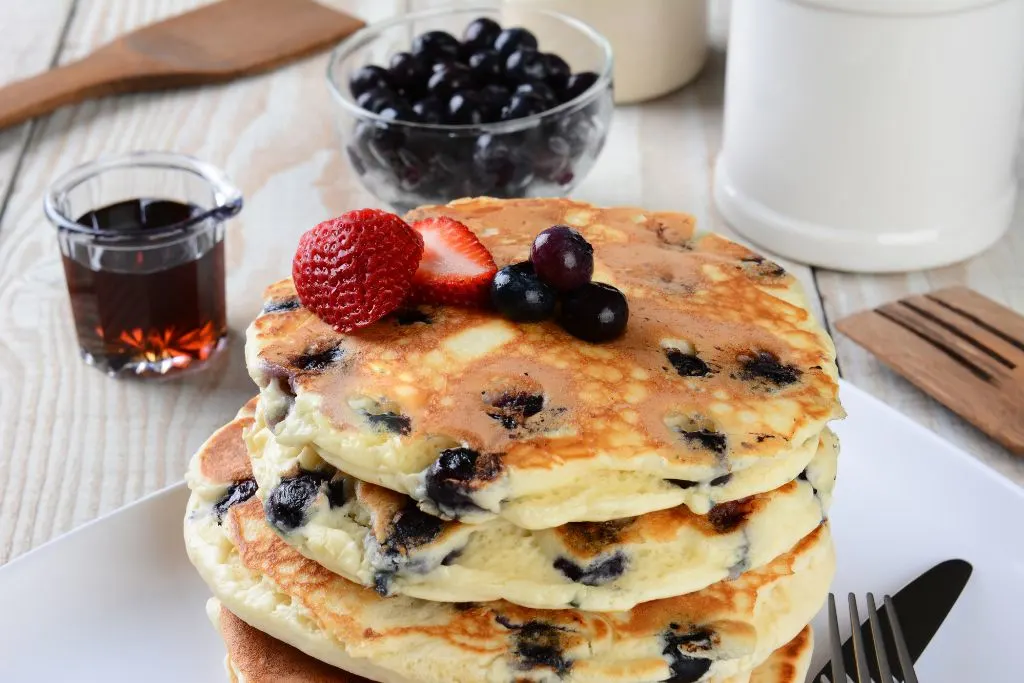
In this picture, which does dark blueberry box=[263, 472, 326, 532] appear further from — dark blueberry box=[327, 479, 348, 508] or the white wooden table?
the white wooden table

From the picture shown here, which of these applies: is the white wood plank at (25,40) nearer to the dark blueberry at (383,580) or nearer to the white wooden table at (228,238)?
the white wooden table at (228,238)

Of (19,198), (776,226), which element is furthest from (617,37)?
(19,198)

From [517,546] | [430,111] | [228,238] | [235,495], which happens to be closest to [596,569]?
[517,546]

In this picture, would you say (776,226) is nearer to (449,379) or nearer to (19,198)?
(449,379)

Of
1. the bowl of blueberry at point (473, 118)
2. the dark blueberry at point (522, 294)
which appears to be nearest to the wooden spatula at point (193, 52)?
the bowl of blueberry at point (473, 118)

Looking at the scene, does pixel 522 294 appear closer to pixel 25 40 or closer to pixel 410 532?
pixel 410 532
